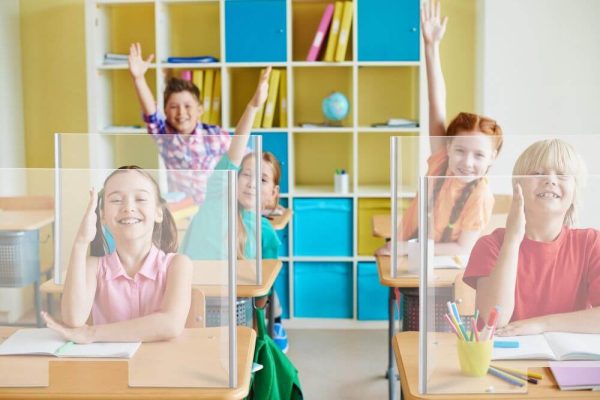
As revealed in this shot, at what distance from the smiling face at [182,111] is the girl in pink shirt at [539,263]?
2.56m

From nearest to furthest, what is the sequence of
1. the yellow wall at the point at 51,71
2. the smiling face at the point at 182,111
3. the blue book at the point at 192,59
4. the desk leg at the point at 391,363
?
the desk leg at the point at 391,363, the smiling face at the point at 182,111, the blue book at the point at 192,59, the yellow wall at the point at 51,71

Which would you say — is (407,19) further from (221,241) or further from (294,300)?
(221,241)

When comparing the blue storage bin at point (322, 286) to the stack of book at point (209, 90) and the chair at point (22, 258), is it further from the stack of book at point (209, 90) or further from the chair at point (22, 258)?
the chair at point (22, 258)

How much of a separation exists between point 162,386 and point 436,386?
1.86ft

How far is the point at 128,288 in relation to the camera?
1726mm

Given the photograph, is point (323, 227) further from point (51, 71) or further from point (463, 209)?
point (463, 209)

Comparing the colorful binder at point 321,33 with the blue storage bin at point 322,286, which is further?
the blue storage bin at point 322,286

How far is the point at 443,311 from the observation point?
5.57 feet

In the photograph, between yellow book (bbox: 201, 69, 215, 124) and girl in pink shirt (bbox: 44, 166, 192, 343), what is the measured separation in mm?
3160

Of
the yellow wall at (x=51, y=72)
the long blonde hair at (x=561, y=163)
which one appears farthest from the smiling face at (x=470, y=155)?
the yellow wall at (x=51, y=72)

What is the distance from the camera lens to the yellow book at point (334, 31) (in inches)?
187

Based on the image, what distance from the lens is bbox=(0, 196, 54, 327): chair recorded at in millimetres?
1720

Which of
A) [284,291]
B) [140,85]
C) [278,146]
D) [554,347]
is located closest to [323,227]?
[284,291]

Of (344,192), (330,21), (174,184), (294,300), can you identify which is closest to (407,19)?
(330,21)
